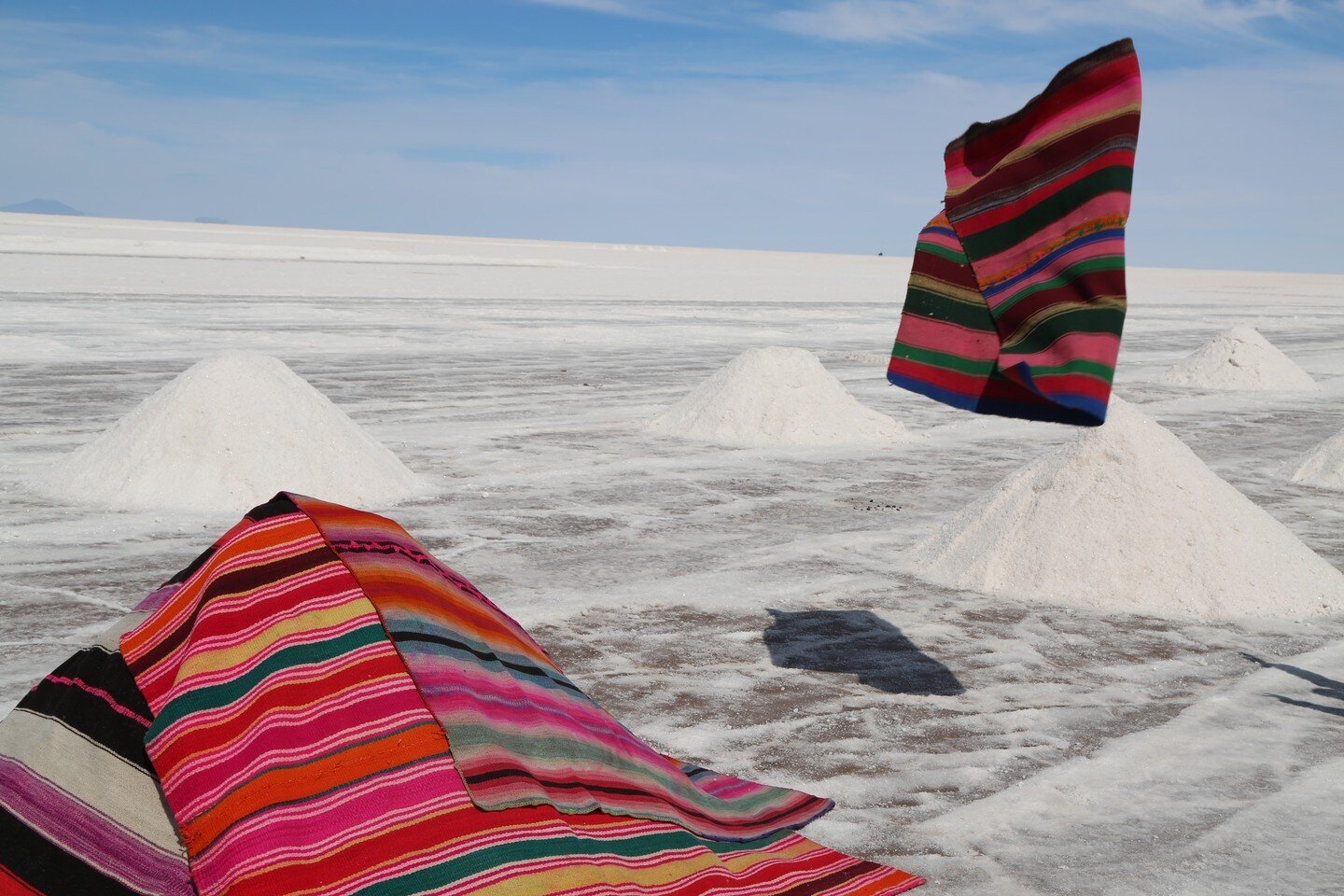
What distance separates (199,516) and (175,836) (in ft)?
18.9

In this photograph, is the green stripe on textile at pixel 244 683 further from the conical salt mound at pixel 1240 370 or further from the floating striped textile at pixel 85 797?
the conical salt mound at pixel 1240 370

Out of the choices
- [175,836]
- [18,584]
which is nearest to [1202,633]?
[175,836]

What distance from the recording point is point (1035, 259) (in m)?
4.65

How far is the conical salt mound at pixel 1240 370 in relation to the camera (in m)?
19.7

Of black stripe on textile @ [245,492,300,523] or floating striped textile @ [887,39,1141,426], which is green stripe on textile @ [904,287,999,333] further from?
black stripe on textile @ [245,492,300,523]

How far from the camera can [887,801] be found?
4379 millimetres

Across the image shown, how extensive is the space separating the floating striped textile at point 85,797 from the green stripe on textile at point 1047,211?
313cm

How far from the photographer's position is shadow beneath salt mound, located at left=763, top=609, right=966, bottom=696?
5719 millimetres

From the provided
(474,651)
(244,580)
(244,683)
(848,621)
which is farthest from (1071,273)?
(244,683)

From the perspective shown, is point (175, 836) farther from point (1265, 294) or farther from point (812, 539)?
point (1265, 294)

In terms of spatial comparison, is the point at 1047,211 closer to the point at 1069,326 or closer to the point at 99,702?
the point at 1069,326

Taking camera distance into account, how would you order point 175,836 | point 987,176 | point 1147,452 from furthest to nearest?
point 1147,452 → point 987,176 → point 175,836

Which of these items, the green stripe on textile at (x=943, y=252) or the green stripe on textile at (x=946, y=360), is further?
the green stripe on textile at (x=943, y=252)

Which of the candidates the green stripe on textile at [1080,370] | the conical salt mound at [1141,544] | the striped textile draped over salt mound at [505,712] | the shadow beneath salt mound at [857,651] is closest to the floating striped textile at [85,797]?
the striped textile draped over salt mound at [505,712]
